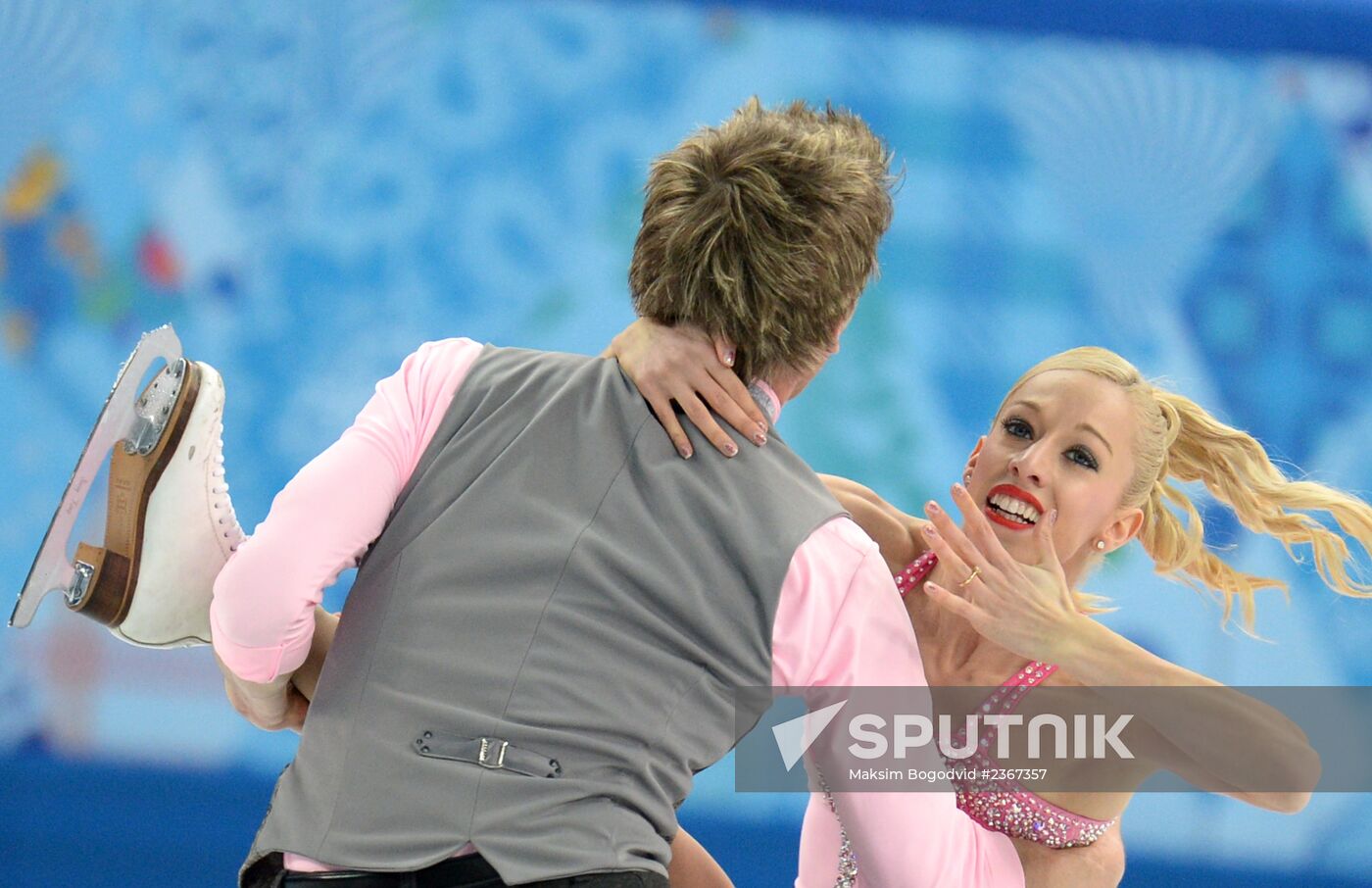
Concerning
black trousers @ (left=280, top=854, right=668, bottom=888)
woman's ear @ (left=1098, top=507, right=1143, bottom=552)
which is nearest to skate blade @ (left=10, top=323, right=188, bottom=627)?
black trousers @ (left=280, top=854, right=668, bottom=888)

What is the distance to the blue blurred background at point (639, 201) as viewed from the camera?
3963mm

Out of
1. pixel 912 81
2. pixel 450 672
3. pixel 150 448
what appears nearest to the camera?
pixel 450 672

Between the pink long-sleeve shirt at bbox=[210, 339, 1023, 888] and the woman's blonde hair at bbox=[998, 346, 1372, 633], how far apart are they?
91 centimetres

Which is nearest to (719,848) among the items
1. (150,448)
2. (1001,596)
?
(1001,596)

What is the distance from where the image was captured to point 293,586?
1.37 m

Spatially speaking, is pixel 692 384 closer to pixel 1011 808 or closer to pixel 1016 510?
pixel 1016 510

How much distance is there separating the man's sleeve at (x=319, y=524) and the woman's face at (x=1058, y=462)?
97cm

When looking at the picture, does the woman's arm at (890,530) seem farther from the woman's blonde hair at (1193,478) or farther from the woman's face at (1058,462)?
the woman's blonde hair at (1193,478)

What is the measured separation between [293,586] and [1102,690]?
110 cm

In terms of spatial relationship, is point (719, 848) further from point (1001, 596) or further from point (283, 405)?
point (1001, 596)

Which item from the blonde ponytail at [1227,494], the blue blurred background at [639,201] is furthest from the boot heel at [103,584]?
the blue blurred background at [639,201]

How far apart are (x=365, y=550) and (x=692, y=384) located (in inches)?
14.2

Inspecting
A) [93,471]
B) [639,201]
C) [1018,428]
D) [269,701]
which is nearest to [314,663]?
[269,701]

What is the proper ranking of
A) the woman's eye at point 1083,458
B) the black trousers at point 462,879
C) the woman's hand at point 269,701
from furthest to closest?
1. the woman's eye at point 1083,458
2. the woman's hand at point 269,701
3. the black trousers at point 462,879
